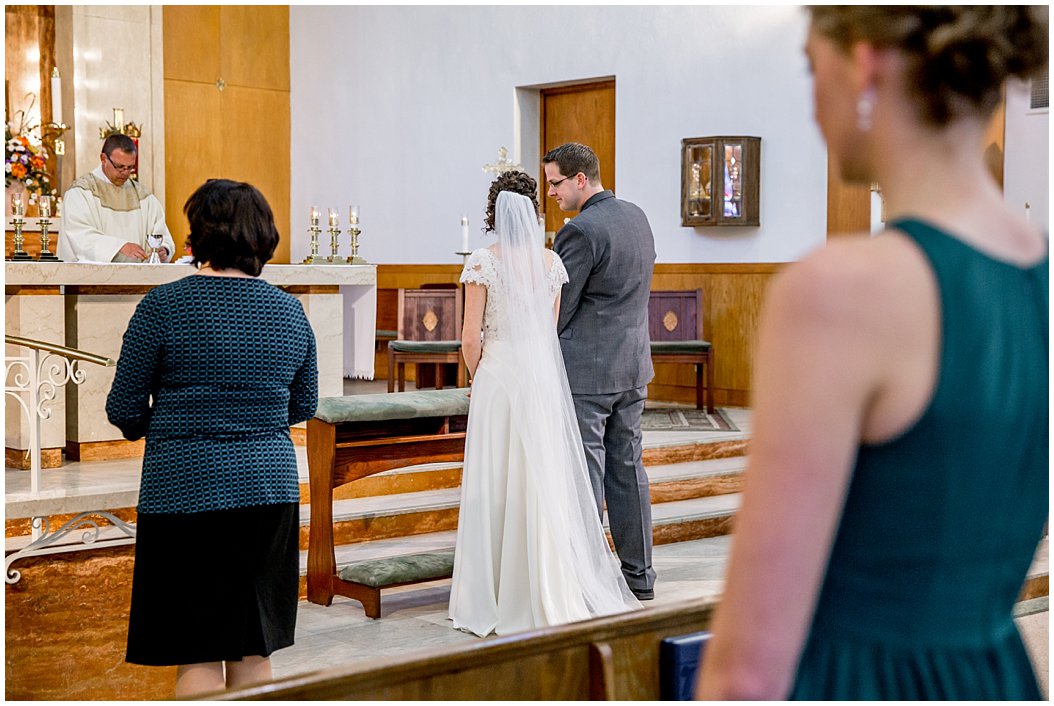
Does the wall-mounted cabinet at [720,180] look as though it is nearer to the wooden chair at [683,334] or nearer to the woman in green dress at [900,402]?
the wooden chair at [683,334]

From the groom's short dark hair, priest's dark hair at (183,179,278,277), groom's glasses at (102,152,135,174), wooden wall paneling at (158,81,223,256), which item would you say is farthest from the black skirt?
wooden wall paneling at (158,81,223,256)

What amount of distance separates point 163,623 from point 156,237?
432 centimetres

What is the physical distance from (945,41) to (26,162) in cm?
892

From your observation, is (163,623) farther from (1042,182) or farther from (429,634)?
(1042,182)

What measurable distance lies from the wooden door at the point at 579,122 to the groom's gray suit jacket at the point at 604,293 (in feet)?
17.3

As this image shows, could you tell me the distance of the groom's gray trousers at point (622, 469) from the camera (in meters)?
4.65

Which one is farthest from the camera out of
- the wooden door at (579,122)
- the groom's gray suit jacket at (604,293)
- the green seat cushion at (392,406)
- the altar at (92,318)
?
the wooden door at (579,122)

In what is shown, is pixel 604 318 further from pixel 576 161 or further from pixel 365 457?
pixel 365 457

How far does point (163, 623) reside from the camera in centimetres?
286

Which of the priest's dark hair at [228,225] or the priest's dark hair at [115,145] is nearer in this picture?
the priest's dark hair at [228,225]

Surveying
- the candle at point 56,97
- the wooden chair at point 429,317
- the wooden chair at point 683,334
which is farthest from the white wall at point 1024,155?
the candle at point 56,97

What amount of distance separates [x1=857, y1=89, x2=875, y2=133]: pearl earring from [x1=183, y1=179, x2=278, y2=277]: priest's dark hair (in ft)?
6.87

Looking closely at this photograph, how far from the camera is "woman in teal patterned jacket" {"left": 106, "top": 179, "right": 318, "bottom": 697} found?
278 centimetres

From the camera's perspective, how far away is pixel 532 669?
162 cm
